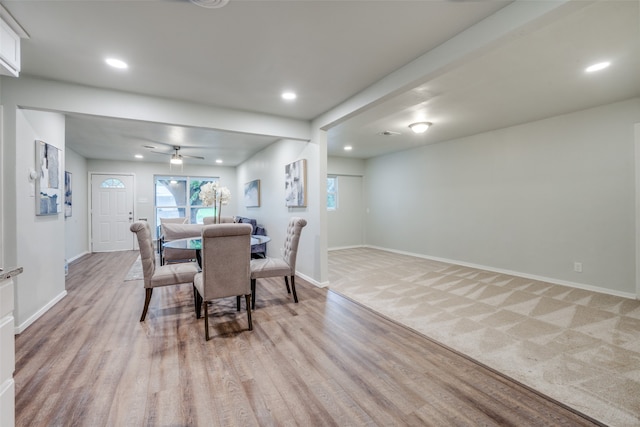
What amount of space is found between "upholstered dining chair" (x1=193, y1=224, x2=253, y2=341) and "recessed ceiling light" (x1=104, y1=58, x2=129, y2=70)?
1.63 m

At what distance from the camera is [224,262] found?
248 centimetres

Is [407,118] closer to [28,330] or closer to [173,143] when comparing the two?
[173,143]

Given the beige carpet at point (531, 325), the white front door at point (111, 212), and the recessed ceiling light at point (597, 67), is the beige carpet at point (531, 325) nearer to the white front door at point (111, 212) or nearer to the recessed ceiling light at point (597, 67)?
the recessed ceiling light at point (597, 67)

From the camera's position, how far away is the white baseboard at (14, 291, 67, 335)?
249cm

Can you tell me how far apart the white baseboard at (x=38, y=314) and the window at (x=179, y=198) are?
15.3 feet

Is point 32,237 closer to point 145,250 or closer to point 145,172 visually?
point 145,250

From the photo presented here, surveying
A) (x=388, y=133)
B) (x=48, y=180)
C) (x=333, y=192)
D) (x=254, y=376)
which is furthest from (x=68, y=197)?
(x=388, y=133)

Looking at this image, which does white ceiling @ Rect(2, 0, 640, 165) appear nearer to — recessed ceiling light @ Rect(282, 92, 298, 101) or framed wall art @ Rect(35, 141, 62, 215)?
recessed ceiling light @ Rect(282, 92, 298, 101)

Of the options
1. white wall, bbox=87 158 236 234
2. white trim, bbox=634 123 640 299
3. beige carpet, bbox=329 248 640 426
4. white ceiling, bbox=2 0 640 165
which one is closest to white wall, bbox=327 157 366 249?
beige carpet, bbox=329 248 640 426

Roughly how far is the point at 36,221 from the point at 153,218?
16.6 ft

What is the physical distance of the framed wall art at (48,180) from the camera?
2.84 metres

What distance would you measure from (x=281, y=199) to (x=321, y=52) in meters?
3.08

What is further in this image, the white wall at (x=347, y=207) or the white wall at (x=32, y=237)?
the white wall at (x=347, y=207)

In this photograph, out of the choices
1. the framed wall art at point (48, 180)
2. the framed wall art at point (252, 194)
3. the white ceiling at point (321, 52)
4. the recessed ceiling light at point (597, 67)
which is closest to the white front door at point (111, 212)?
the framed wall art at point (252, 194)
